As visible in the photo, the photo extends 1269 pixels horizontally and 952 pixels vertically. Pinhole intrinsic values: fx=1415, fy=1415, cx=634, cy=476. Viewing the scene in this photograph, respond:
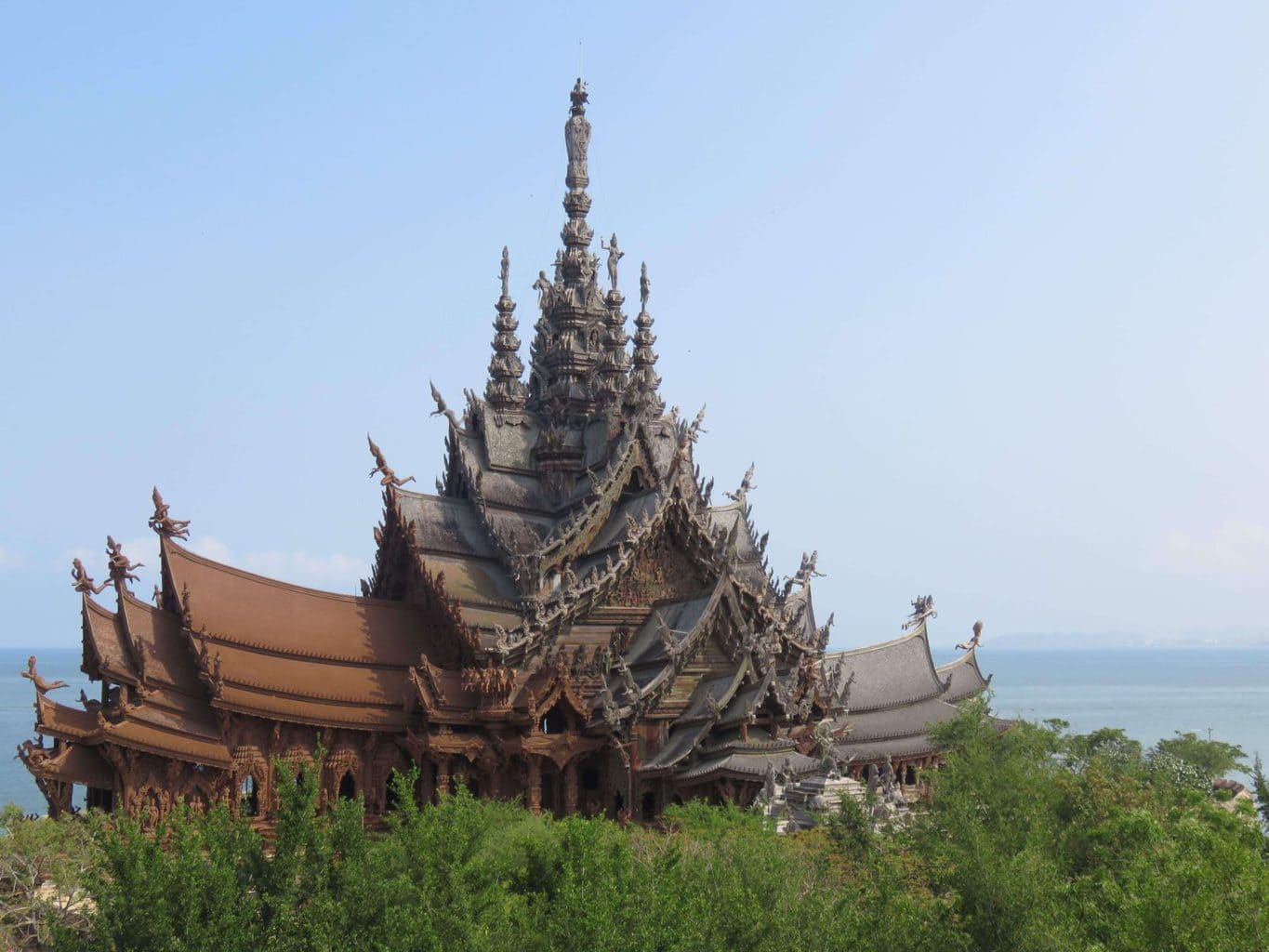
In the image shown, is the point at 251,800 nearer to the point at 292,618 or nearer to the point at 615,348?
the point at 292,618

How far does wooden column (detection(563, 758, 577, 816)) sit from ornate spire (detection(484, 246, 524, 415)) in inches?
452

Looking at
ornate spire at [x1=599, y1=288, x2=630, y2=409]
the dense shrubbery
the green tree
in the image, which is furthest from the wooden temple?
the green tree

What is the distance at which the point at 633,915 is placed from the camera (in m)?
16.6

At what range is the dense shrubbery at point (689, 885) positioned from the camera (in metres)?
Answer: 16.3

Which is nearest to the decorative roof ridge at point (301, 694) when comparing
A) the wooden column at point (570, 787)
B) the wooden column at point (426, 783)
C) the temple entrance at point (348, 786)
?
the wooden column at point (426, 783)

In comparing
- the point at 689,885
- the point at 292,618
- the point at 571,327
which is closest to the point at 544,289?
the point at 571,327

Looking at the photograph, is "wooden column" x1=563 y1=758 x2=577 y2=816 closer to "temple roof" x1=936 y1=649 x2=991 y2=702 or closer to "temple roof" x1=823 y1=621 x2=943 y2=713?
"temple roof" x1=823 y1=621 x2=943 y2=713

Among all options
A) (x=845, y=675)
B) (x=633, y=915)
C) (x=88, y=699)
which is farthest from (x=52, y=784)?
(x=845, y=675)

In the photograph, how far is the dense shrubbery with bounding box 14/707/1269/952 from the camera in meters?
16.3

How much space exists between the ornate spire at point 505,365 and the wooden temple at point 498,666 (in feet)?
5.80

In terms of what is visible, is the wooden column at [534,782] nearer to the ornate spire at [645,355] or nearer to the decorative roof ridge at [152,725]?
the decorative roof ridge at [152,725]

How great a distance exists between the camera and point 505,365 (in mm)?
39781

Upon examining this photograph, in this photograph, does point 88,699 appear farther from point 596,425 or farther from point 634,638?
point 596,425

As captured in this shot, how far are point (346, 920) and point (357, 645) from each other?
1391cm
